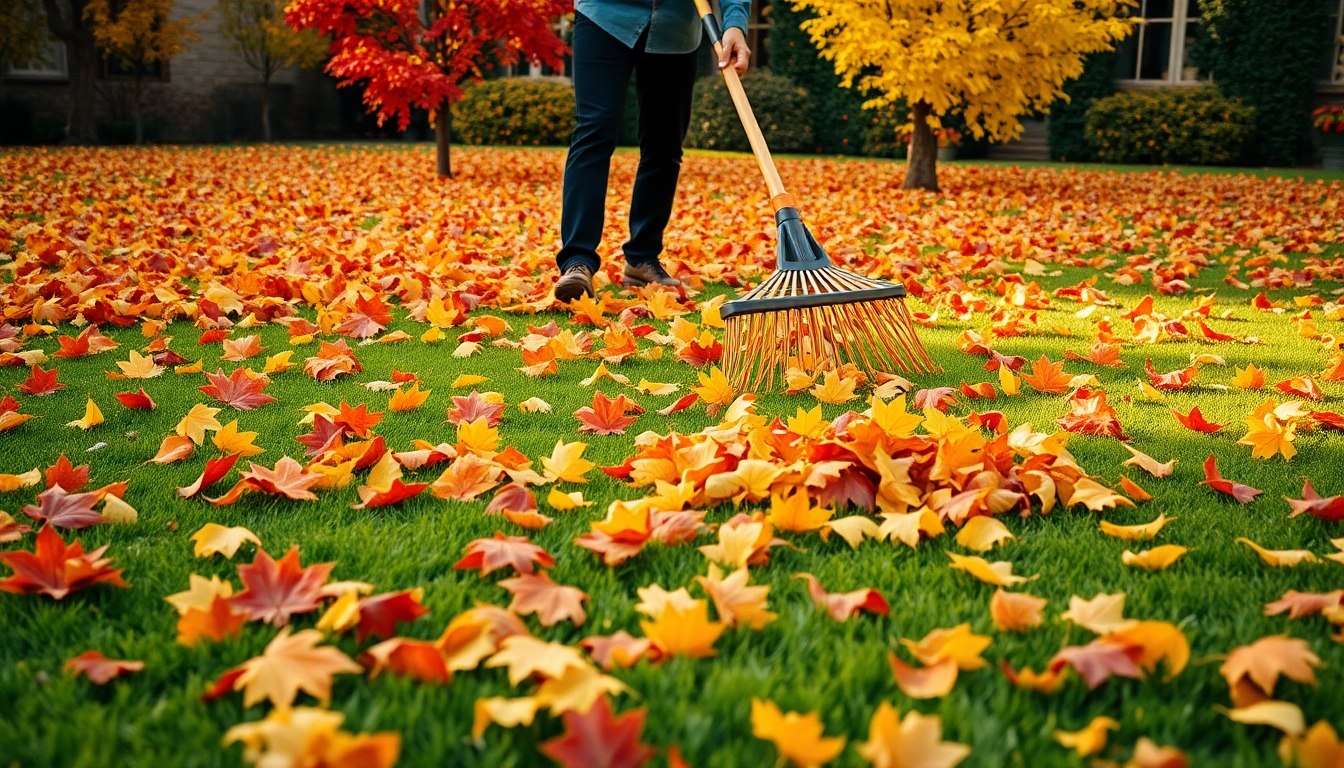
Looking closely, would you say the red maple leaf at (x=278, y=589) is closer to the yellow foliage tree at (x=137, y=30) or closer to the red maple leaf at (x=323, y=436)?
the red maple leaf at (x=323, y=436)

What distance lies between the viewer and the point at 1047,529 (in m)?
1.81

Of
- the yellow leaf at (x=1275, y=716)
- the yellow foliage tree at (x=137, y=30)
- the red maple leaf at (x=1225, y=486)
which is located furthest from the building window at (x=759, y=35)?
the yellow leaf at (x=1275, y=716)

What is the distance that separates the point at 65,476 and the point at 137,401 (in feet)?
2.11

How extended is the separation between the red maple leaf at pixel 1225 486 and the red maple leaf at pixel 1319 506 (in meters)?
0.07

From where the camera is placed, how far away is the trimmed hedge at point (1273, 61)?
49.1 ft

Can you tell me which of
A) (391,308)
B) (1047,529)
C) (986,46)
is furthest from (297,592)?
(986,46)

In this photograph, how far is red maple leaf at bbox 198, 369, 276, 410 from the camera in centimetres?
265

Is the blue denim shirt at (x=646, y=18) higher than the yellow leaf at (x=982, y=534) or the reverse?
higher

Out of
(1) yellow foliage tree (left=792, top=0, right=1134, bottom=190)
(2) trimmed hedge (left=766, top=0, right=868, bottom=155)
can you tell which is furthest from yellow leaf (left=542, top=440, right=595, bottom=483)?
(2) trimmed hedge (left=766, top=0, right=868, bottom=155)

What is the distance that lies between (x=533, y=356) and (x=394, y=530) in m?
1.40

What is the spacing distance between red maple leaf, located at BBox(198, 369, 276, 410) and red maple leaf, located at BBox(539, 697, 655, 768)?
6.07 ft

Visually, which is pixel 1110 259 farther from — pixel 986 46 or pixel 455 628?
pixel 455 628

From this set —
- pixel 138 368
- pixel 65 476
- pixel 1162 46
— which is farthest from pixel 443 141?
pixel 1162 46

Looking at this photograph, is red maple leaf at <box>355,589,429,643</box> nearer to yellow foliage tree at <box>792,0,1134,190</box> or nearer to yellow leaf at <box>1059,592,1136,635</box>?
yellow leaf at <box>1059,592,1136,635</box>
